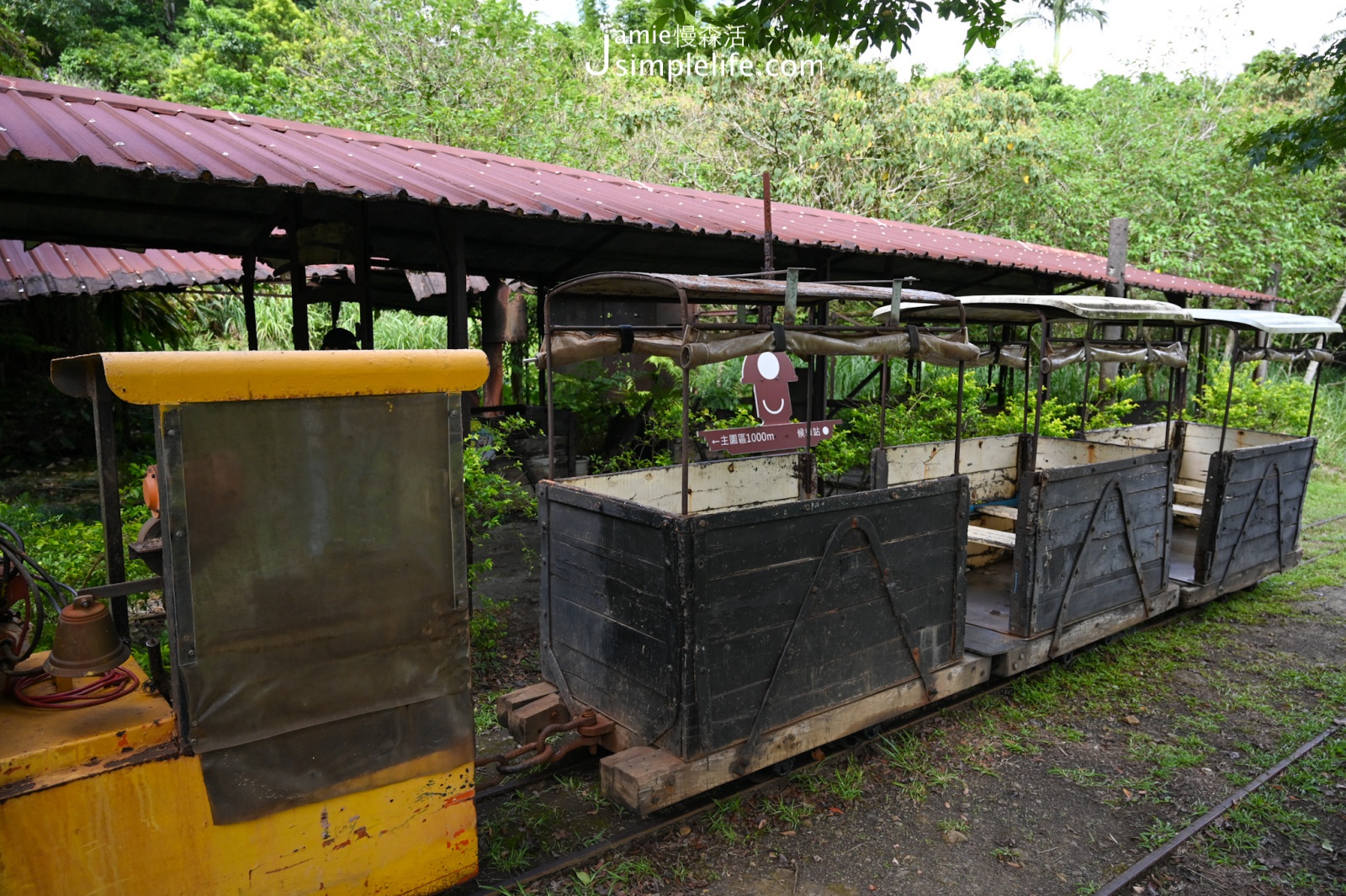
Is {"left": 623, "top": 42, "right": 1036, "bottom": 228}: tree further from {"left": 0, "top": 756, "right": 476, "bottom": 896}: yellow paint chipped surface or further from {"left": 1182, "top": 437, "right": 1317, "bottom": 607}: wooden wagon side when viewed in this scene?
{"left": 0, "top": 756, "right": 476, "bottom": 896}: yellow paint chipped surface

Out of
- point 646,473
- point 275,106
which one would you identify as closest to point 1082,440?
point 646,473

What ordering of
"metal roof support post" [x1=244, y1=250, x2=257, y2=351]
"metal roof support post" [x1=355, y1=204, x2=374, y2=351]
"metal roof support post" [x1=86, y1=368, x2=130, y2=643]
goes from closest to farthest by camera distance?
"metal roof support post" [x1=86, y1=368, x2=130, y2=643] < "metal roof support post" [x1=355, y1=204, x2=374, y2=351] < "metal roof support post" [x1=244, y1=250, x2=257, y2=351]

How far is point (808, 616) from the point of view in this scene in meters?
4.08

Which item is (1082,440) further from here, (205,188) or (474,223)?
(205,188)

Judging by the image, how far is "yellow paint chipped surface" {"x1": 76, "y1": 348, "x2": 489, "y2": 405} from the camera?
243 cm

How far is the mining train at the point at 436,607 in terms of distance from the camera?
8.38 feet

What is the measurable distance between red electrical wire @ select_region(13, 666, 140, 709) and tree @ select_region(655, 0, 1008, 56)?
407cm

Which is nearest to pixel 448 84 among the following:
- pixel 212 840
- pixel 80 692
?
pixel 80 692

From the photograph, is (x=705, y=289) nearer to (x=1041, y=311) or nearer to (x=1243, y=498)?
(x=1041, y=311)

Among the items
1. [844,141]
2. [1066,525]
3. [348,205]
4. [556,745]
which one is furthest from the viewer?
[844,141]

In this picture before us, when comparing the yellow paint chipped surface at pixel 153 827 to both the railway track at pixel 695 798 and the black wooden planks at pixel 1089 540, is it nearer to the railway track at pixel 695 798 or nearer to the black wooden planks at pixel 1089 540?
the railway track at pixel 695 798

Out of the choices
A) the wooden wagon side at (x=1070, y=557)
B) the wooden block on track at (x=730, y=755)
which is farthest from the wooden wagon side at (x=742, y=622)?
the wooden wagon side at (x=1070, y=557)

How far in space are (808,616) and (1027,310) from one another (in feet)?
9.89

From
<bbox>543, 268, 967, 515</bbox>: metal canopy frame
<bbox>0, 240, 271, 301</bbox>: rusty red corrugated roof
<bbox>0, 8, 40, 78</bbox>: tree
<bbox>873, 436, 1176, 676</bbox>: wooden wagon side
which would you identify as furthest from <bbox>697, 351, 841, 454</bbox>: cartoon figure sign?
<bbox>0, 8, 40, 78</bbox>: tree
